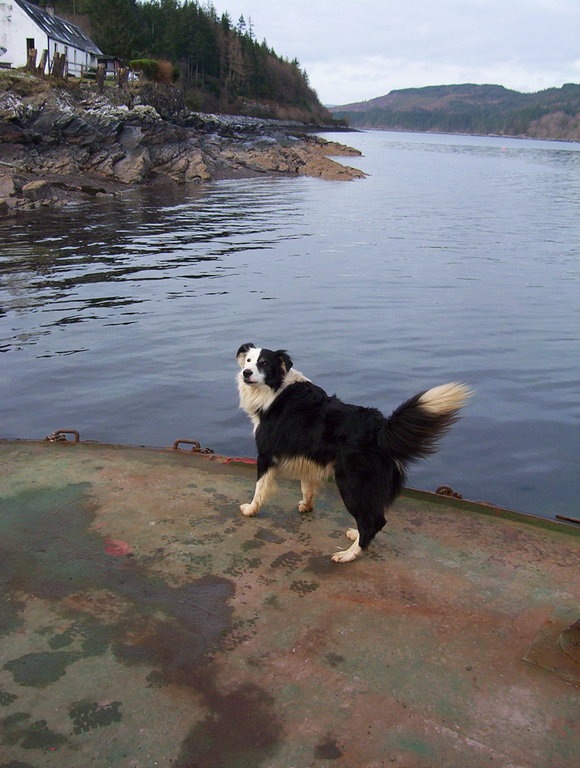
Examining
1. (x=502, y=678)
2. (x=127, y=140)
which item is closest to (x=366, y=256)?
(x=502, y=678)

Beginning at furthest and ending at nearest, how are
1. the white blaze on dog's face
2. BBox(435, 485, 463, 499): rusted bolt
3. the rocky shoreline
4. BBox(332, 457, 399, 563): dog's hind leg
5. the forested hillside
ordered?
the forested hillside → the rocky shoreline → BBox(435, 485, 463, 499): rusted bolt → the white blaze on dog's face → BBox(332, 457, 399, 563): dog's hind leg

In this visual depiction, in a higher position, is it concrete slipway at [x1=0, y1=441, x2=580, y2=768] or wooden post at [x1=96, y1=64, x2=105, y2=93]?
wooden post at [x1=96, y1=64, x2=105, y2=93]

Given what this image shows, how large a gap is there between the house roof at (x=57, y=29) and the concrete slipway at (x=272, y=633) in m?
64.6

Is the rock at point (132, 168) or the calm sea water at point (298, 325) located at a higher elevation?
the rock at point (132, 168)

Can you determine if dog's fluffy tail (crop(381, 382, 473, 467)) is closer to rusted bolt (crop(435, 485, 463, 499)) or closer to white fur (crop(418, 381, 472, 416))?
white fur (crop(418, 381, 472, 416))

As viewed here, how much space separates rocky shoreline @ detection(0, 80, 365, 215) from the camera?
105 feet

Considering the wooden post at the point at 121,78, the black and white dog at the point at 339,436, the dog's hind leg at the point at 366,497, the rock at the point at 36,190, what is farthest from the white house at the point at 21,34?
the dog's hind leg at the point at 366,497

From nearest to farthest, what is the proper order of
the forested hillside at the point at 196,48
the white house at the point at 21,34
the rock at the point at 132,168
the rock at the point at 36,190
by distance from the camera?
the rock at the point at 36,190 < the rock at the point at 132,168 < the white house at the point at 21,34 < the forested hillside at the point at 196,48

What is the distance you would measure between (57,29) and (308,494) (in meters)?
69.4

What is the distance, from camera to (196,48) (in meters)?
104

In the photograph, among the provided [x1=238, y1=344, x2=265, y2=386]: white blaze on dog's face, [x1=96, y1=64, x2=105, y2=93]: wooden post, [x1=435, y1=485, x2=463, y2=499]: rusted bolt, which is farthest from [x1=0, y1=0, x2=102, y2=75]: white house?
[x1=435, y1=485, x2=463, y2=499]: rusted bolt

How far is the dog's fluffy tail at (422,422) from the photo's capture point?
13.9 ft

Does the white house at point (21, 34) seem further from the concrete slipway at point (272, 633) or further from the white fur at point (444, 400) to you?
the white fur at point (444, 400)

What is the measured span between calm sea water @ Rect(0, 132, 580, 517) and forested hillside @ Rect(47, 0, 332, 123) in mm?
53391
